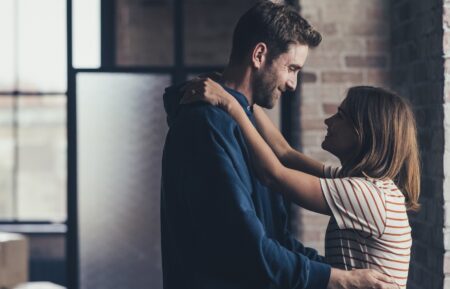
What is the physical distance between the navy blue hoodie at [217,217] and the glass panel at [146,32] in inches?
149

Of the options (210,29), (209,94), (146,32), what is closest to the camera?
(209,94)

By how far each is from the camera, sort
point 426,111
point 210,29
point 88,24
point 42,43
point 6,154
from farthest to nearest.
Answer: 1. point 6,154
2. point 42,43
3. point 88,24
4. point 210,29
5. point 426,111

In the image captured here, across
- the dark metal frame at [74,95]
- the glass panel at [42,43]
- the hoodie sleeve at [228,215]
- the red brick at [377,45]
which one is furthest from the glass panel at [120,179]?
the glass panel at [42,43]

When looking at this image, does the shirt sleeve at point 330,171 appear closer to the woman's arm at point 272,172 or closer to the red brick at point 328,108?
the woman's arm at point 272,172

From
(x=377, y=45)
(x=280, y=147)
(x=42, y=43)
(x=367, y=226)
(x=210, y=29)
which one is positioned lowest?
(x=367, y=226)

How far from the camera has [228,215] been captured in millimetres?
1997

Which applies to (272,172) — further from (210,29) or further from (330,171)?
(210,29)

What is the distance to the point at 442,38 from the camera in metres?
3.01

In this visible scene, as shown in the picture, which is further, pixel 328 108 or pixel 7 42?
pixel 7 42

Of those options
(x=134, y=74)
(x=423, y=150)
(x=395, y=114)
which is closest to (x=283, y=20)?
(x=395, y=114)

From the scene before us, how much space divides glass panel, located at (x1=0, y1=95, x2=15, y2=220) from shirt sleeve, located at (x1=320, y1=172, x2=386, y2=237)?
27.2ft

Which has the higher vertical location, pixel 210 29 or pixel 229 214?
pixel 210 29

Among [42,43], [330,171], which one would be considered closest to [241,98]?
[330,171]

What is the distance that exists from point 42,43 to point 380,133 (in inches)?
352
